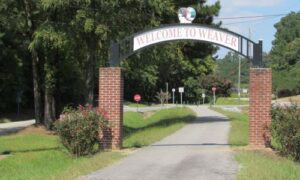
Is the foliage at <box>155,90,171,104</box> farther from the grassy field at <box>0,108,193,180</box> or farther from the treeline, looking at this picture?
the grassy field at <box>0,108,193,180</box>

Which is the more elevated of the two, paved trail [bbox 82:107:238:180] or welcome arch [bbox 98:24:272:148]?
welcome arch [bbox 98:24:272:148]

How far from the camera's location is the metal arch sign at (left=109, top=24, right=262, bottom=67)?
19.6 metres

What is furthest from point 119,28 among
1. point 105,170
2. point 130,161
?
point 105,170

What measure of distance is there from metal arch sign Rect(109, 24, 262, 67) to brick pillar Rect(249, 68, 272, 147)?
443 mm

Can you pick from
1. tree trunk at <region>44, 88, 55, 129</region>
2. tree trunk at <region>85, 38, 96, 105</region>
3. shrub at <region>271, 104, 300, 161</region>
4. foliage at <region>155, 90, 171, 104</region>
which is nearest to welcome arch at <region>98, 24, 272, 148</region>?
shrub at <region>271, 104, 300, 161</region>

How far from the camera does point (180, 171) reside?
13.5 metres

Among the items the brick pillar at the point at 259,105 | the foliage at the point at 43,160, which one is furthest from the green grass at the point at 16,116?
the brick pillar at the point at 259,105

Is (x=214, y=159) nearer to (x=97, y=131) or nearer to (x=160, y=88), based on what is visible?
(x=97, y=131)

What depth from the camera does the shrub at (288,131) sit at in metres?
17.0

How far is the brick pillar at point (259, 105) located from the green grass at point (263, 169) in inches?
89.8

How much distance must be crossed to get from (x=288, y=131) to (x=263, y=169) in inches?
170

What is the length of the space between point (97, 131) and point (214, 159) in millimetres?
4437

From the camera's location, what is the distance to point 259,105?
19219 mm

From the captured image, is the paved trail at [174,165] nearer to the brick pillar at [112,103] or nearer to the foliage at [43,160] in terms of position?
the foliage at [43,160]
